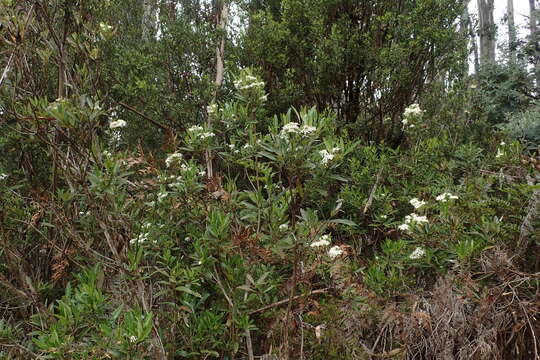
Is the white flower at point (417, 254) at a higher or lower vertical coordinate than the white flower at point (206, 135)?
lower

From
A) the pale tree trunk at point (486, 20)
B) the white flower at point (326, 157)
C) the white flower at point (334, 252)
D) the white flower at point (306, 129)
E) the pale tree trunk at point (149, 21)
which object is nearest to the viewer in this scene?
the white flower at point (306, 129)

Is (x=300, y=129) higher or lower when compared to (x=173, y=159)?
higher

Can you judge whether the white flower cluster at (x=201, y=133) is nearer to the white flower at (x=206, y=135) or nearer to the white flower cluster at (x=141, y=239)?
the white flower at (x=206, y=135)

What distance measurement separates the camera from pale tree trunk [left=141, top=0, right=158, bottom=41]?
5.40 metres

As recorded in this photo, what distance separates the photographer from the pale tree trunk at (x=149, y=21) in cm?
540

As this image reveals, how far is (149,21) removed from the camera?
19.9 feet

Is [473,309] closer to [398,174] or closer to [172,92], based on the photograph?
[398,174]

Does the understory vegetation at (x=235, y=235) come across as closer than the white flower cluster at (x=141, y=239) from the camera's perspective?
Yes

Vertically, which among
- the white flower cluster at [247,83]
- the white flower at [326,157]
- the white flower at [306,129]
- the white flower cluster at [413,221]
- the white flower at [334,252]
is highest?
the white flower cluster at [247,83]

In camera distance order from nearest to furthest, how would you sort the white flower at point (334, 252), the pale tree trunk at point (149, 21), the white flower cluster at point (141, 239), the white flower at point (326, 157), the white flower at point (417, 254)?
1. the white flower at point (326, 157)
2. the white flower cluster at point (141, 239)
3. the white flower at point (334, 252)
4. the white flower at point (417, 254)
5. the pale tree trunk at point (149, 21)

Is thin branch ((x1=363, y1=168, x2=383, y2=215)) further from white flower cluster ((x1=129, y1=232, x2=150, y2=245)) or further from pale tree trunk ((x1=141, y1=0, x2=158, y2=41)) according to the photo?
pale tree trunk ((x1=141, y1=0, x2=158, y2=41))

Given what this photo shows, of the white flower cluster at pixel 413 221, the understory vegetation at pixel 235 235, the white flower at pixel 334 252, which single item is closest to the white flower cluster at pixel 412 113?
the understory vegetation at pixel 235 235

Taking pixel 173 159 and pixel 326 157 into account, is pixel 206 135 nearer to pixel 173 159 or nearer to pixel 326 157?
pixel 173 159

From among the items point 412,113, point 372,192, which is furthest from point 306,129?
point 412,113
